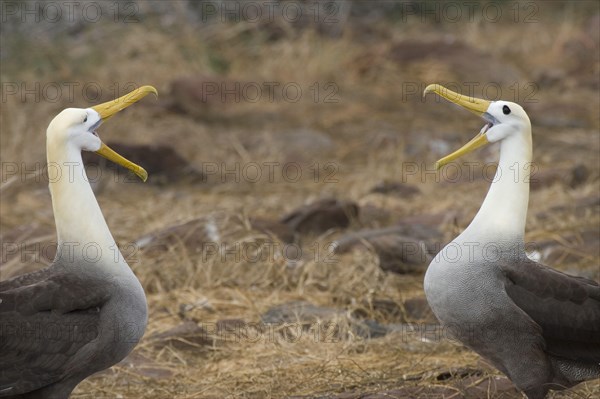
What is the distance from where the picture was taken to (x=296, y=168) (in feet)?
30.8

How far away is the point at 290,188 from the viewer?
8.90m

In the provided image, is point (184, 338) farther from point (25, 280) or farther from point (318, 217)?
point (318, 217)

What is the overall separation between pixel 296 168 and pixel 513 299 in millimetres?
5218

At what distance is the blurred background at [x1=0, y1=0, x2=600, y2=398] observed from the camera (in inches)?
214

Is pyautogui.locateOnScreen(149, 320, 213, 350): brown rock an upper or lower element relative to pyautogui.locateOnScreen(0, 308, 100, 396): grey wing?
lower

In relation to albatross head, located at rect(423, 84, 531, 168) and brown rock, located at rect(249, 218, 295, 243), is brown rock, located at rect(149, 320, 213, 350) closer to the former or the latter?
brown rock, located at rect(249, 218, 295, 243)

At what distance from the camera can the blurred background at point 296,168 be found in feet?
17.8

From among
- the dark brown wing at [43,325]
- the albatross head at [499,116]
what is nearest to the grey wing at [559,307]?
the albatross head at [499,116]

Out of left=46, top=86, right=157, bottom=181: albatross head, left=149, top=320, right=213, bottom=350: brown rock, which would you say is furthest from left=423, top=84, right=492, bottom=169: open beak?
left=149, top=320, right=213, bottom=350: brown rock

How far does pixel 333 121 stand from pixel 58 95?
256 cm

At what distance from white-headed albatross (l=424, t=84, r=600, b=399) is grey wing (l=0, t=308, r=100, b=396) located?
4.25 ft

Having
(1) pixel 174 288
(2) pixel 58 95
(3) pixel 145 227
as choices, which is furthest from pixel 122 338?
(2) pixel 58 95

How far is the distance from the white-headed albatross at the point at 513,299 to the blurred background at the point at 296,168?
0.34 metres

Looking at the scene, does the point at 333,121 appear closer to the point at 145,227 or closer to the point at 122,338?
the point at 145,227
